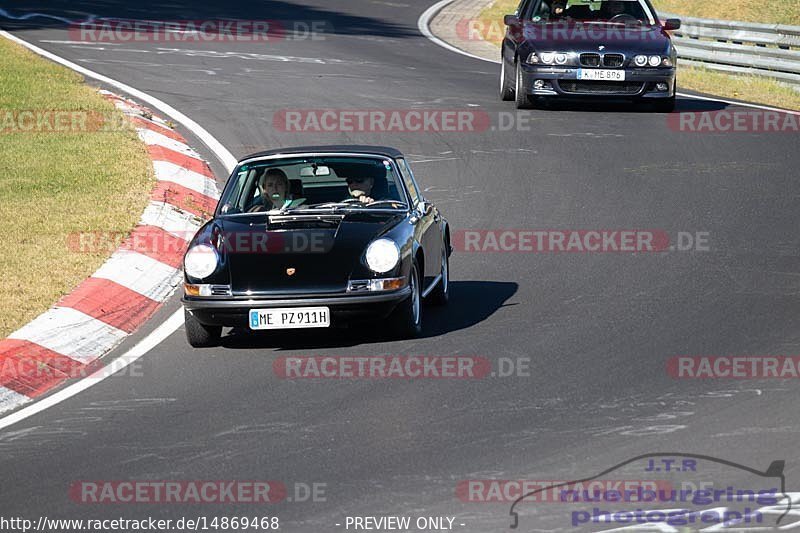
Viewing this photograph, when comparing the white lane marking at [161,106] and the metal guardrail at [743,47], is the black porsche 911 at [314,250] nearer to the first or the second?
the white lane marking at [161,106]

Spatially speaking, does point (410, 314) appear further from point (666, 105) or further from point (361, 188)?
point (666, 105)

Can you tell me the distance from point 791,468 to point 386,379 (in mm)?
2787

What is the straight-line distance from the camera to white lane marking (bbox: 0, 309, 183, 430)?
27.4 ft

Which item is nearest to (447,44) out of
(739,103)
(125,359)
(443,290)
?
(739,103)

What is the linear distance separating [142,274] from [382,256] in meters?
2.86

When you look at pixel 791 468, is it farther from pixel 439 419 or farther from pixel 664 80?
pixel 664 80

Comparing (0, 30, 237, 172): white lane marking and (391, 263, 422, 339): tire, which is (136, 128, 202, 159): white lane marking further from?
(391, 263, 422, 339): tire

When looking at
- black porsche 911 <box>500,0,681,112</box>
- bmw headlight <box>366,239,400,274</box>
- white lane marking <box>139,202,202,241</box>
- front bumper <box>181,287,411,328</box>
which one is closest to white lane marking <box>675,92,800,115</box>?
black porsche 911 <box>500,0,681,112</box>

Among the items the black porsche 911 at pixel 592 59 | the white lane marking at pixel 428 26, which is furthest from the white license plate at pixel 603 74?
the white lane marking at pixel 428 26

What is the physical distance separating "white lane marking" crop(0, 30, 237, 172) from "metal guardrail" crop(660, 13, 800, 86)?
10.1 meters

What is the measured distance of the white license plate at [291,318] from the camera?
9.23m

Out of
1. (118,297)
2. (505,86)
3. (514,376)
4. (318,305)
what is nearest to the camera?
(514,376)

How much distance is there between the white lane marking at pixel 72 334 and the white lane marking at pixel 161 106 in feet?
17.9

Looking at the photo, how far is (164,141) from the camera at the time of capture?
16375mm
